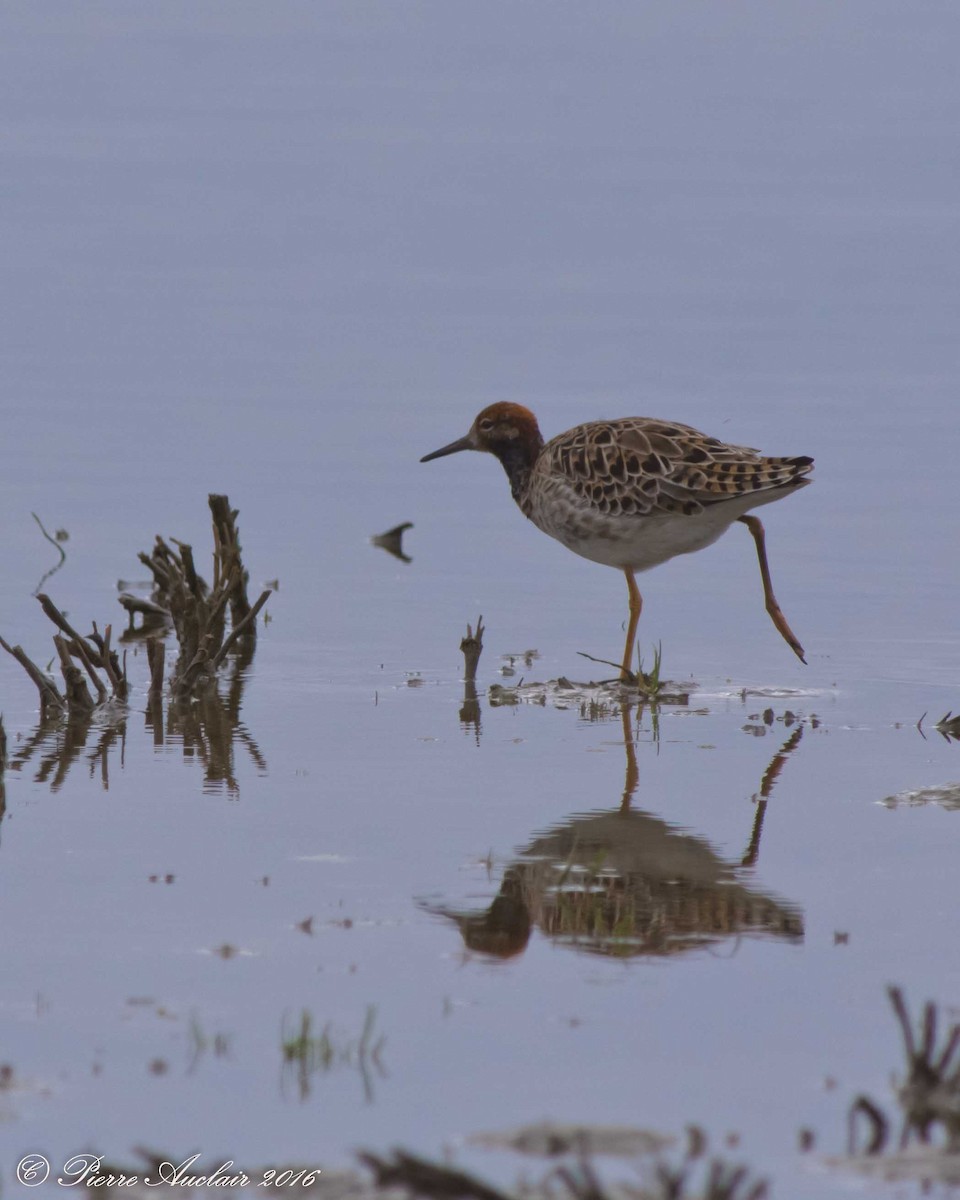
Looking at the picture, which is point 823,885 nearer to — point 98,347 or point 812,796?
point 812,796

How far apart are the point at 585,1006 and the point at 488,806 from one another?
2.37 meters

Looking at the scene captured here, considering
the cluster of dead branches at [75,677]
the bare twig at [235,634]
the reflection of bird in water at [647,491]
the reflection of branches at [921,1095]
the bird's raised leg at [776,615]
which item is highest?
the reflection of bird in water at [647,491]

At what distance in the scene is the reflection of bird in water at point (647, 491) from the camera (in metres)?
10.9

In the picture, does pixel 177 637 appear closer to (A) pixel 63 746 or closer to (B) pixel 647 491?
(A) pixel 63 746

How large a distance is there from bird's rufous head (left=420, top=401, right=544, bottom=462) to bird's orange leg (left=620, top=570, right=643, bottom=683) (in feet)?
3.92

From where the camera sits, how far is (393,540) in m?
15.2

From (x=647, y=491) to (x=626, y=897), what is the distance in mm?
4239

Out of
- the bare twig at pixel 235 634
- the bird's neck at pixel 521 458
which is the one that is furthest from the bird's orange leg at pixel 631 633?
the bare twig at pixel 235 634

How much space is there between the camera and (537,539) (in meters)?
15.5

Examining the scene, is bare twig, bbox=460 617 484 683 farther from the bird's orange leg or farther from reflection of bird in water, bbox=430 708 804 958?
reflection of bird in water, bbox=430 708 804 958

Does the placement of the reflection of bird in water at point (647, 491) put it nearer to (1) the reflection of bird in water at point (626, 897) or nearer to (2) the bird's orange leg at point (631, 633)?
(2) the bird's orange leg at point (631, 633)

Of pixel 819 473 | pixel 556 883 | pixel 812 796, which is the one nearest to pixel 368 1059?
pixel 556 883

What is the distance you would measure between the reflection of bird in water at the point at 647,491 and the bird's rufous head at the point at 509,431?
383 mm

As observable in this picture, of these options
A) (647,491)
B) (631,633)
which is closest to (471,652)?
(631,633)
